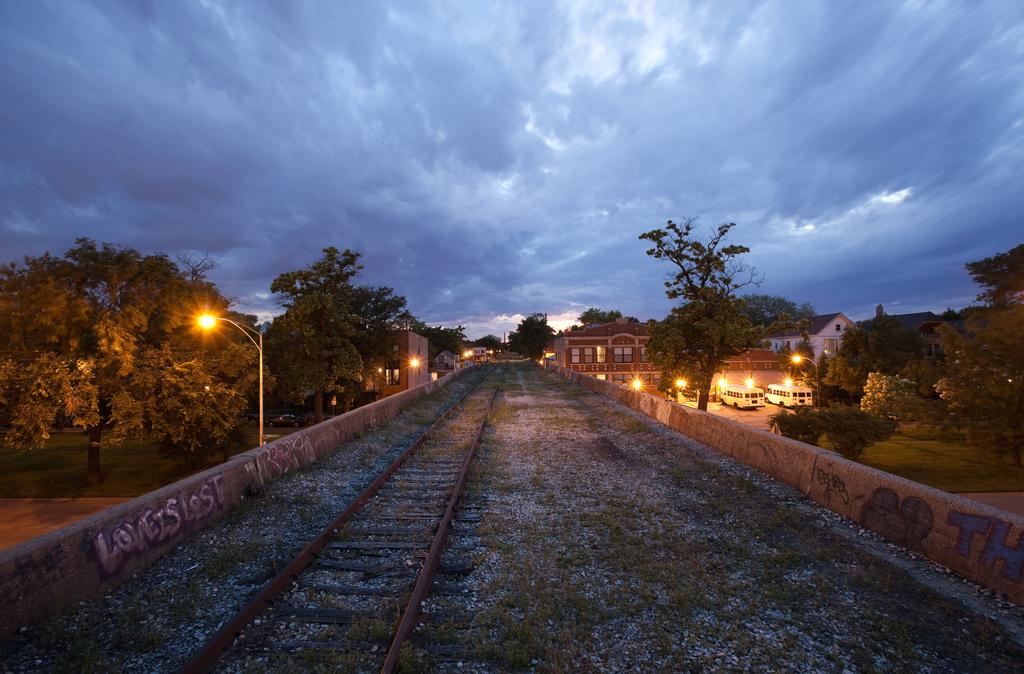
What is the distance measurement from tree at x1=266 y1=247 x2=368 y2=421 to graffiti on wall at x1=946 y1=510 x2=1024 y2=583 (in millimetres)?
33218

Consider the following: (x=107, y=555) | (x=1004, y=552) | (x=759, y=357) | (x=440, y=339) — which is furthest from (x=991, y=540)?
(x=440, y=339)

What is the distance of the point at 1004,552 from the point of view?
5277mm

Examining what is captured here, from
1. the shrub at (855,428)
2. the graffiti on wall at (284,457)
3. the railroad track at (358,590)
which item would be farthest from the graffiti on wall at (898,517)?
the shrub at (855,428)

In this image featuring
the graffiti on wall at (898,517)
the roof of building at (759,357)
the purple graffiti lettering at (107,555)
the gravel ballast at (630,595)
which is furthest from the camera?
the roof of building at (759,357)

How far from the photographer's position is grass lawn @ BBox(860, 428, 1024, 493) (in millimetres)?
17797

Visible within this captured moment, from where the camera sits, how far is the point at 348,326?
1318 inches

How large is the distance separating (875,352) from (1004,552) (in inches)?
1647

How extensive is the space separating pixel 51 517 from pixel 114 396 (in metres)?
5.51

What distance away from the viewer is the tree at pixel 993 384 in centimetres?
1731

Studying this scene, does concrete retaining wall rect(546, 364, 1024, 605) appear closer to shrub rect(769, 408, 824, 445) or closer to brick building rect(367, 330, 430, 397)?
shrub rect(769, 408, 824, 445)

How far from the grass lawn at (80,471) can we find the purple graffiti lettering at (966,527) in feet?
90.9

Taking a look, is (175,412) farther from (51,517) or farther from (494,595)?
(494,595)

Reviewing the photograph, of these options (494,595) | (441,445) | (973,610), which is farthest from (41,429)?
(973,610)

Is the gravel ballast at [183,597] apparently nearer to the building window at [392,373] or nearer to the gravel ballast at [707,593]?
the gravel ballast at [707,593]
